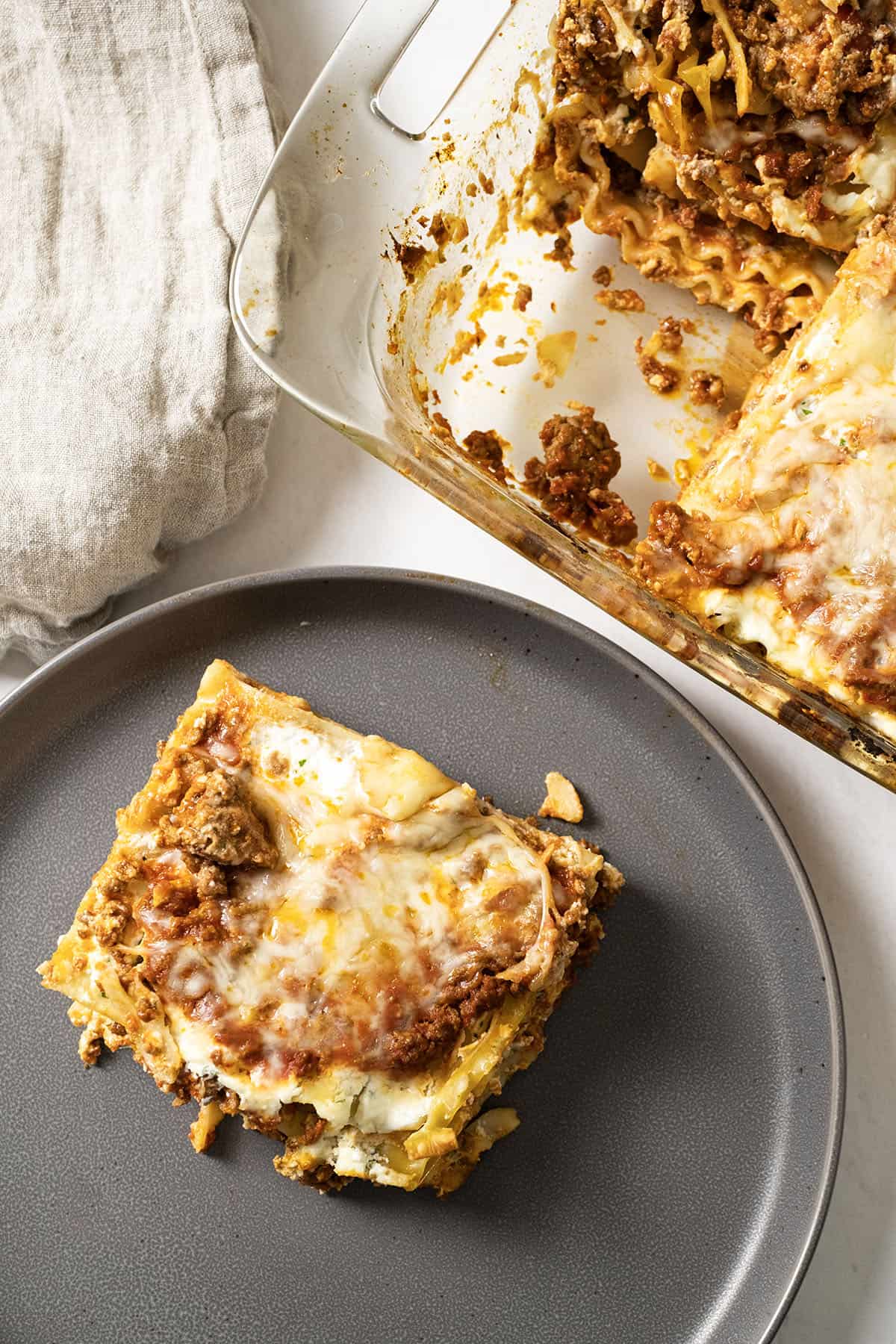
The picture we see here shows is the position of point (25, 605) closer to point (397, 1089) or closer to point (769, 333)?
point (397, 1089)

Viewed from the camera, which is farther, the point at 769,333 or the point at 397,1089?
the point at 769,333

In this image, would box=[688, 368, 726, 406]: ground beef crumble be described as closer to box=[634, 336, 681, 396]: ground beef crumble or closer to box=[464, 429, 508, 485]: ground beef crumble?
box=[634, 336, 681, 396]: ground beef crumble

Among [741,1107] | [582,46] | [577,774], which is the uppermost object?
[582,46]

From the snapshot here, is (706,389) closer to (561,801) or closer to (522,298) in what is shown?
(522,298)

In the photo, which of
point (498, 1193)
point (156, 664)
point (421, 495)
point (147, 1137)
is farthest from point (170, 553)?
point (498, 1193)

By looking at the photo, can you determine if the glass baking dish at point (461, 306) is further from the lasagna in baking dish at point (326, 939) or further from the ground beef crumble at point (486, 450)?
the lasagna in baking dish at point (326, 939)

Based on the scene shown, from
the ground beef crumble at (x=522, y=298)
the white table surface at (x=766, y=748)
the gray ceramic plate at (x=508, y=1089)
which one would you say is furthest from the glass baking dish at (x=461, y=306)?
the gray ceramic plate at (x=508, y=1089)
